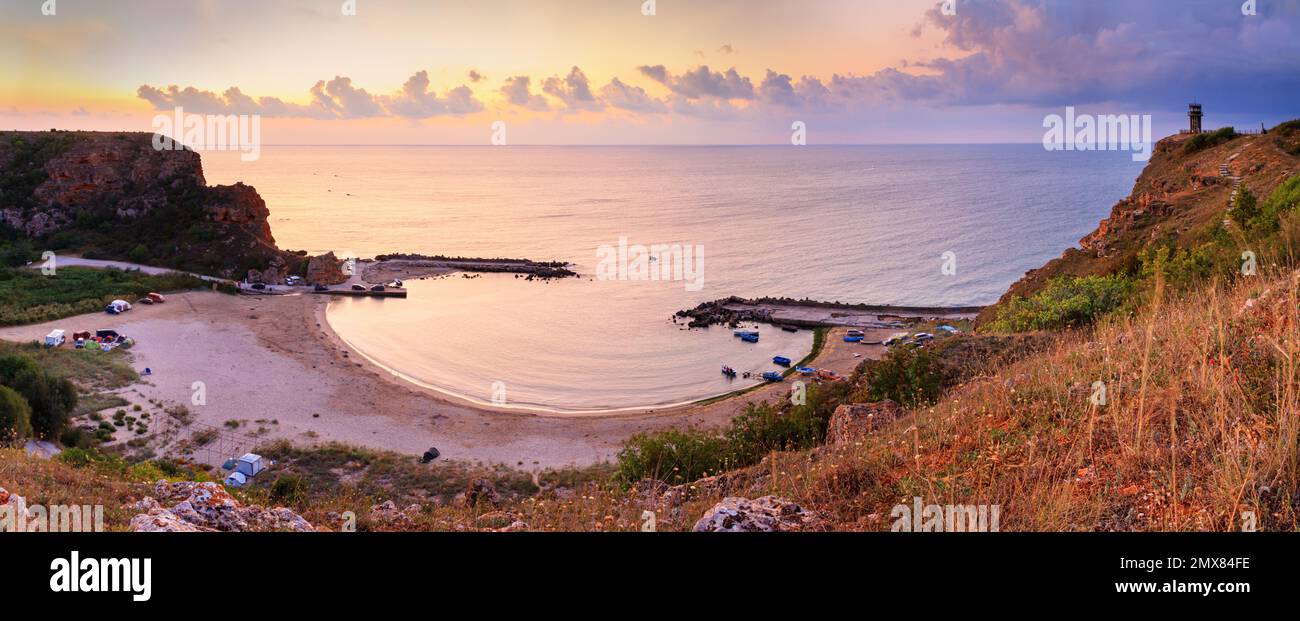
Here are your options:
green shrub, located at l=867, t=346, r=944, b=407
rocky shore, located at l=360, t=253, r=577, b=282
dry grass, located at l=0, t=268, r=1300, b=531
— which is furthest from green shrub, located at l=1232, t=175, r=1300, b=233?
rocky shore, located at l=360, t=253, r=577, b=282

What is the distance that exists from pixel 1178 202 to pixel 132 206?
84968 millimetres

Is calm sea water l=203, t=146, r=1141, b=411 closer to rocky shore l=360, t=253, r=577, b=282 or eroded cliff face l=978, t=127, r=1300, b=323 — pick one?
rocky shore l=360, t=253, r=577, b=282

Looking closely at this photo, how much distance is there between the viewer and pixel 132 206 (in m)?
70.9

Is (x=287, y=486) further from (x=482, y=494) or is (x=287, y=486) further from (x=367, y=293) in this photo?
(x=367, y=293)

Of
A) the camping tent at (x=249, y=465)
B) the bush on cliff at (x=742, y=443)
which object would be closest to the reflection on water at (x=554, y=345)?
the camping tent at (x=249, y=465)

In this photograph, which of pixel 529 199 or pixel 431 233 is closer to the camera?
pixel 431 233

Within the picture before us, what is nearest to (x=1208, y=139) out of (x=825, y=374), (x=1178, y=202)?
(x=1178, y=202)

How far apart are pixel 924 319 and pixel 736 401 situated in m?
24.4

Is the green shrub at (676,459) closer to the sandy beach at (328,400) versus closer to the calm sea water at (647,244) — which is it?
the sandy beach at (328,400)

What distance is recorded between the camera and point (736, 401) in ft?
117

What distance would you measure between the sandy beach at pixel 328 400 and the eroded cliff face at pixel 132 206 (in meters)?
19.4

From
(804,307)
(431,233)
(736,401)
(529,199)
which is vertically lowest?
(736,401)
